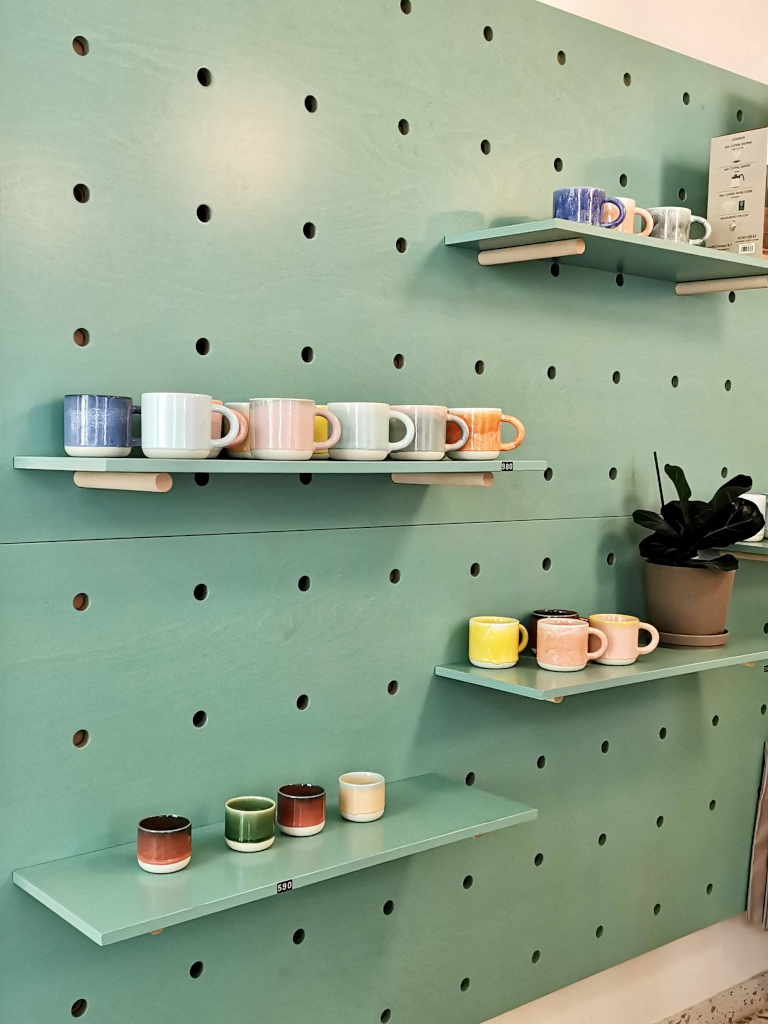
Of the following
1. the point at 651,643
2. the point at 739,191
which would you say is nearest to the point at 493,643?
the point at 651,643

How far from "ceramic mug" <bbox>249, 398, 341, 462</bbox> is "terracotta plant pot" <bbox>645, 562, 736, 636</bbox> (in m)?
0.77

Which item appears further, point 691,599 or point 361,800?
point 691,599

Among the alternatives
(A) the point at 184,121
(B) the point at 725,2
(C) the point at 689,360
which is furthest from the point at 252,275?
(B) the point at 725,2

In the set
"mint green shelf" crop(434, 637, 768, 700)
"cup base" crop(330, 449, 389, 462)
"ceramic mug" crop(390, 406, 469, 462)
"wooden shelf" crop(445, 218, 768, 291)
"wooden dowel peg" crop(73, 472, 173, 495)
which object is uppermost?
"wooden shelf" crop(445, 218, 768, 291)

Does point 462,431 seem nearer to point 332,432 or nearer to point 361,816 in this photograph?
point 332,432

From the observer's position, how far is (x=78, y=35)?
1045 mm

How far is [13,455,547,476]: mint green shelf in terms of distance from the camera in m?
0.92

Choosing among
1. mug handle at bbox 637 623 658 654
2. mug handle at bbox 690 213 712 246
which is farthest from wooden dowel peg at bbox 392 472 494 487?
mug handle at bbox 690 213 712 246

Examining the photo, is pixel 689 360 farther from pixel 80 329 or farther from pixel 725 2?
pixel 80 329

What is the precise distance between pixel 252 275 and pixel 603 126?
68cm

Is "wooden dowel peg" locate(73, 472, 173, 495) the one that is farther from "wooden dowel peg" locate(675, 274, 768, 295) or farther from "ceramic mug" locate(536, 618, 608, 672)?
"wooden dowel peg" locate(675, 274, 768, 295)

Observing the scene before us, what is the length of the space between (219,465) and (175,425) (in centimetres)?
6

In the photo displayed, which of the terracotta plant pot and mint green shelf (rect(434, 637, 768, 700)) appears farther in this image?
the terracotta plant pot

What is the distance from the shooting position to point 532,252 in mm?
1361
